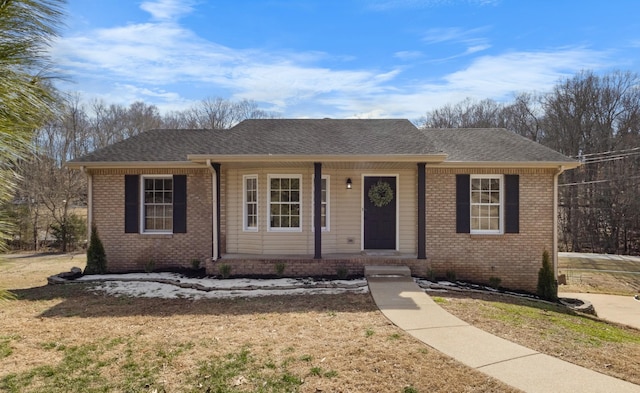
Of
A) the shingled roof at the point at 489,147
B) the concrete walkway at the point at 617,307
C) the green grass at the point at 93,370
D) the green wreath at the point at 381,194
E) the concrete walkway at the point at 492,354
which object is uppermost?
the shingled roof at the point at 489,147

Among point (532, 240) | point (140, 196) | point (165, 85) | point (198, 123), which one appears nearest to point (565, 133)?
point (532, 240)

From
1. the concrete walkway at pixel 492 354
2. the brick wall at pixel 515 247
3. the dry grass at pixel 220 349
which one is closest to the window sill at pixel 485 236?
the brick wall at pixel 515 247

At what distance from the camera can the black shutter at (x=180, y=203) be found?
10211 millimetres

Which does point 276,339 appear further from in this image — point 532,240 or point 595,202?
point 595,202

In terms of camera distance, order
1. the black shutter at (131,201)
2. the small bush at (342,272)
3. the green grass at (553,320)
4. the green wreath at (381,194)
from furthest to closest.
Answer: the black shutter at (131,201) < the green wreath at (381,194) < the small bush at (342,272) < the green grass at (553,320)

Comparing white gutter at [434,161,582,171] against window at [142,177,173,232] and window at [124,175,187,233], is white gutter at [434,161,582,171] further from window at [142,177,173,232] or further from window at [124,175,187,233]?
window at [142,177,173,232]

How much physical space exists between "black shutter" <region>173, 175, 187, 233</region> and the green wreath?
4981 millimetres

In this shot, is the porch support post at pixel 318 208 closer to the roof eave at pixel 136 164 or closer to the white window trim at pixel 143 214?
the roof eave at pixel 136 164

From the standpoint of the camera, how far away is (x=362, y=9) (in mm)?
10273

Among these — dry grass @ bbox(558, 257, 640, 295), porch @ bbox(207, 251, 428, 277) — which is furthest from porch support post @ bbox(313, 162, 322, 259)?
dry grass @ bbox(558, 257, 640, 295)

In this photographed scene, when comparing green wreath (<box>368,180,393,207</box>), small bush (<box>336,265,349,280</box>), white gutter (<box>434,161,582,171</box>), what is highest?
white gutter (<box>434,161,582,171</box>)

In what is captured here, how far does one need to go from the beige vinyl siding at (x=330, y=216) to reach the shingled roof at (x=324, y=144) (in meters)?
0.74

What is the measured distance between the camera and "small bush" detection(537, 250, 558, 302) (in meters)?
9.16

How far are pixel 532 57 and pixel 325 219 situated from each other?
12.6m
